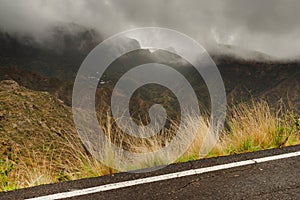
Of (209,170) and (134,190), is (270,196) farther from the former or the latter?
(134,190)

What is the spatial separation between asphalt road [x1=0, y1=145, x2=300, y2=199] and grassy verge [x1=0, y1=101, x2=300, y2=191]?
65 centimetres

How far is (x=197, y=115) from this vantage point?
18.7 feet

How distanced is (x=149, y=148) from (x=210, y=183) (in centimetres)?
183

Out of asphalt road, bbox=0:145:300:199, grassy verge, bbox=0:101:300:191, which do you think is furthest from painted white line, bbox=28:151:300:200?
grassy verge, bbox=0:101:300:191

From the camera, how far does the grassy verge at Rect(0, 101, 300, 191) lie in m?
4.16

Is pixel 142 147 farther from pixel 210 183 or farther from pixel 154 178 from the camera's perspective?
pixel 210 183

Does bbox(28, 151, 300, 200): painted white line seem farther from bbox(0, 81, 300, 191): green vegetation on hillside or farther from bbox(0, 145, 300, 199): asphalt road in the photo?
bbox(0, 81, 300, 191): green vegetation on hillside

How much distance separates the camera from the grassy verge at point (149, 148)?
416 cm

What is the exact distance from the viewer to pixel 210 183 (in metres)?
3.02

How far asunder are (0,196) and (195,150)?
2743mm

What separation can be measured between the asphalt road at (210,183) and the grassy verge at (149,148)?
0.65 meters

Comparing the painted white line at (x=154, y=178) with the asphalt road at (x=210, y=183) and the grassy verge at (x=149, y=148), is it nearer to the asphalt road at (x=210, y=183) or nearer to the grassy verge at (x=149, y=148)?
the asphalt road at (x=210, y=183)

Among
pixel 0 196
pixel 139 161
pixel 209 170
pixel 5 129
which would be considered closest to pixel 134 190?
pixel 209 170

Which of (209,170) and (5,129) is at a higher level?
(5,129)
